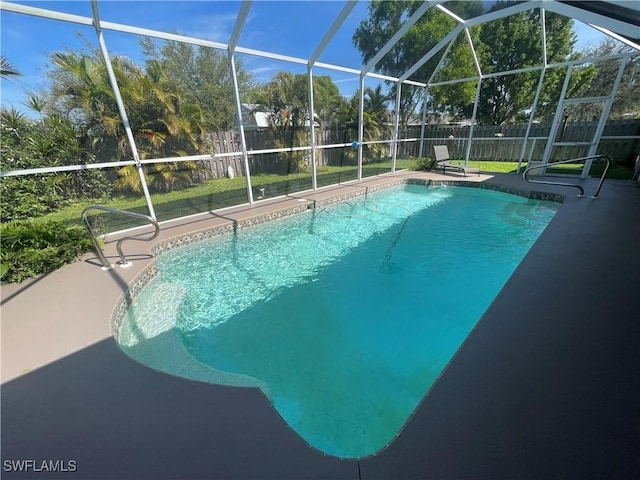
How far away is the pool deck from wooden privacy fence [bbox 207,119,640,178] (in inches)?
176

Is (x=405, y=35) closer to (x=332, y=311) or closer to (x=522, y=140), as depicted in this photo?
(x=522, y=140)

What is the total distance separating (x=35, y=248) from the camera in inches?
131

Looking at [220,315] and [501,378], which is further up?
[501,378]

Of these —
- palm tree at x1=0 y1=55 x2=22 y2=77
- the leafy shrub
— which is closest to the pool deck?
the leafy shrub

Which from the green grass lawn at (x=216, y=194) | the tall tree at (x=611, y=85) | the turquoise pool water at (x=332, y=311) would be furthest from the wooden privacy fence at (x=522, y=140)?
the tall tree at (x=611, y=85)

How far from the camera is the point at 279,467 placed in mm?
1299

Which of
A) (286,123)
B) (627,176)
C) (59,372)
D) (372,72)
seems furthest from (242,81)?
(627,176)

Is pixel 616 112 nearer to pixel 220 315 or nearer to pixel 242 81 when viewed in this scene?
pixel 242 81

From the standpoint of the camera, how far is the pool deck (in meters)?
1.30

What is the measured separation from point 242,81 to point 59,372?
6145mm

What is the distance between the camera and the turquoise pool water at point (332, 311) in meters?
2.27

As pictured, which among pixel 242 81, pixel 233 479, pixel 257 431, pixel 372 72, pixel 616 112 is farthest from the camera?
pixel 616 112
